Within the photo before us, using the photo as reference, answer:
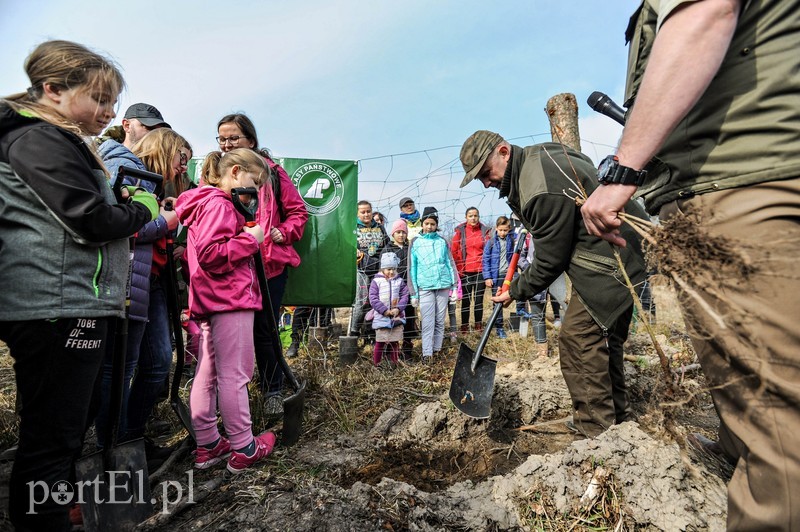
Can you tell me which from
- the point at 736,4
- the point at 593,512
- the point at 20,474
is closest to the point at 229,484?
the point at 20,474

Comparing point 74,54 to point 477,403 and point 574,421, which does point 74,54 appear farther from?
point 574,421

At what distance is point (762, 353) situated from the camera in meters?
1.04

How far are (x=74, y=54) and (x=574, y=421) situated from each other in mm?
2962

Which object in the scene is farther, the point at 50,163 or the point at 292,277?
the point at 292,277

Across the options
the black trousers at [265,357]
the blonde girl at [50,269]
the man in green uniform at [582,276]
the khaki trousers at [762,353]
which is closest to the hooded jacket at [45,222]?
the blonde girl at [50,269]

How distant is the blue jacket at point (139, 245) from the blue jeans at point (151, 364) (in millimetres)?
201

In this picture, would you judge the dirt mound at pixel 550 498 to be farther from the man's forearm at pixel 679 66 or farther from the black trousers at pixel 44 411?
the man's forearm at pixel 679 66

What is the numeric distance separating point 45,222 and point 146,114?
1.73m

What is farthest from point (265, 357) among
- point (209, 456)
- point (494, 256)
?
point (494, 256)

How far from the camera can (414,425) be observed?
280 cm

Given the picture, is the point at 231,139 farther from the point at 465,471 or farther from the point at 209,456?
the point at 465,471

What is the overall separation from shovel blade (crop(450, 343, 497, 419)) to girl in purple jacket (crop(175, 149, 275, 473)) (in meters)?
1.19

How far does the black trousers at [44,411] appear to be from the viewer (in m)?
1.46

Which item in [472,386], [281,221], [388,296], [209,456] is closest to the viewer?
[209,456]
